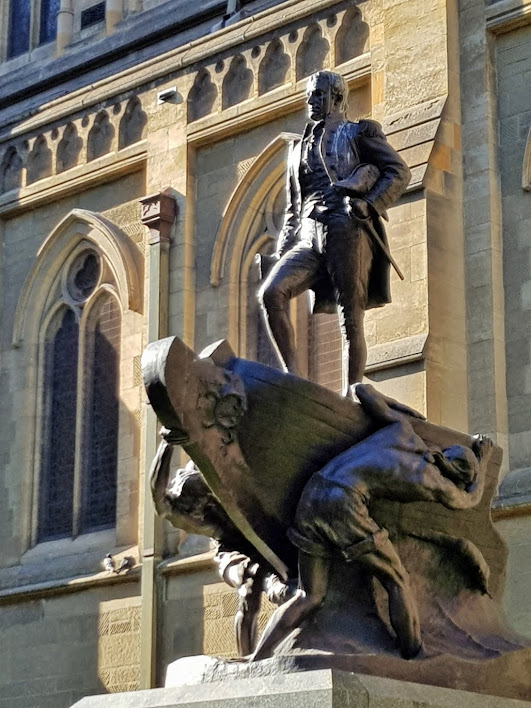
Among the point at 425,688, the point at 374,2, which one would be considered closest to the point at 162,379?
the point at 425,688

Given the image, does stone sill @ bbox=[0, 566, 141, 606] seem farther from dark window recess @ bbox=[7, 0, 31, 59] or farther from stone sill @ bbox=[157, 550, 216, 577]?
dark window recess @ bbox=[7, 0, 31, 59]

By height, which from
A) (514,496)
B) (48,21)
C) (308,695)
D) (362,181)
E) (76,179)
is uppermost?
(48,21)

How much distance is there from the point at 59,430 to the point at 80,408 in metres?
0.50

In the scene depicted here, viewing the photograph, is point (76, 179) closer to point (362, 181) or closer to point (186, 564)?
point (186, 564)

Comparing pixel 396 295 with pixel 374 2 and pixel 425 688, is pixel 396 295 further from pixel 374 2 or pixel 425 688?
pixel 425 688

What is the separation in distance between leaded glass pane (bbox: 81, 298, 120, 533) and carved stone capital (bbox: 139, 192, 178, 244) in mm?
1373

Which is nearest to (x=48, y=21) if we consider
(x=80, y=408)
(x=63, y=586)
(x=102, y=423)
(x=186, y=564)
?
(x=80, y=408)

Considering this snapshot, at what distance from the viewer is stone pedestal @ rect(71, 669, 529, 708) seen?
21.4 ft

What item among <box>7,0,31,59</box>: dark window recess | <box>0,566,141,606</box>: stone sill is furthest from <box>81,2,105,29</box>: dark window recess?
<box>0,566,141,606</box>: stone sill

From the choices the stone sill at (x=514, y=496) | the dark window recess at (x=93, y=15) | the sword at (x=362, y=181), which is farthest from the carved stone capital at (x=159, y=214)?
the sword at (x=362, y=181)

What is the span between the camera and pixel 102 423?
733 inches

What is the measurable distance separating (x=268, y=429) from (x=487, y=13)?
8.76m

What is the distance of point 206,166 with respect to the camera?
59.6ft

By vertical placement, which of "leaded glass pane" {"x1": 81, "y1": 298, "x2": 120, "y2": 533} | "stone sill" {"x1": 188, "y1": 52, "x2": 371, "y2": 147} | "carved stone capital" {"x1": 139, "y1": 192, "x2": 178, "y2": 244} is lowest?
"leaded glass pane" {"x1": 81, "y1": 298, "x2": 120, "y2": 533}
